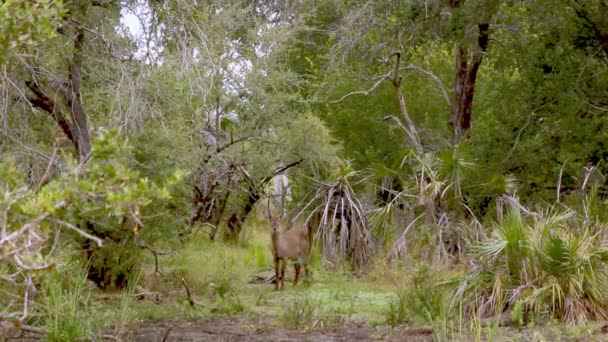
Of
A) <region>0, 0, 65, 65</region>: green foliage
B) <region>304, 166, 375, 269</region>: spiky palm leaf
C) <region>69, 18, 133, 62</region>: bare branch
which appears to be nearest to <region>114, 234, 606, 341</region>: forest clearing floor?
<region>304, 166, 375, 269</region>: spiky palm leaf

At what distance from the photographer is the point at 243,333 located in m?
10.1

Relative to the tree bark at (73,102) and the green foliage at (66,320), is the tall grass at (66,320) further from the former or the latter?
the tree bark at (73,102)

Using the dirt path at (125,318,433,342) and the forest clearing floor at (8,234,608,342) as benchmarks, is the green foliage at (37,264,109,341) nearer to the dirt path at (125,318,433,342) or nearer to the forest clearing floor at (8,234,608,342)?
the forest clearing floor at (8,234,608,342)

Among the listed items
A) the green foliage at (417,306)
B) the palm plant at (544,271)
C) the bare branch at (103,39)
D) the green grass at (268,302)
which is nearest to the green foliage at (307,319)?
the green grass at (268,302)

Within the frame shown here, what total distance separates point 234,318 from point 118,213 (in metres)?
6.50

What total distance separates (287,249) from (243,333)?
499cm

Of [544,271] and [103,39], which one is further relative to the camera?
[103,39]

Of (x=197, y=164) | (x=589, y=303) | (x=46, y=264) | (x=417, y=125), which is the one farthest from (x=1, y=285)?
(x=417, y=125)

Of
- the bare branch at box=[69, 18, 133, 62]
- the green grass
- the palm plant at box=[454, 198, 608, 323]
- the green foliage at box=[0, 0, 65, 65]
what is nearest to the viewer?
the green foliage at box=[0, 0, 65, 65]

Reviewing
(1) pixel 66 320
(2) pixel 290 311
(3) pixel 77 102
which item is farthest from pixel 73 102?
(1) pixel 66 320

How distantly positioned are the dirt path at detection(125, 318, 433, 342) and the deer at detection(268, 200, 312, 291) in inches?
159

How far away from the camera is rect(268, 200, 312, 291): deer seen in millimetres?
14914

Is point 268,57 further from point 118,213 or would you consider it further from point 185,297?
point 118,213

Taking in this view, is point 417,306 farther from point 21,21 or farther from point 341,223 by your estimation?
point 341,223
